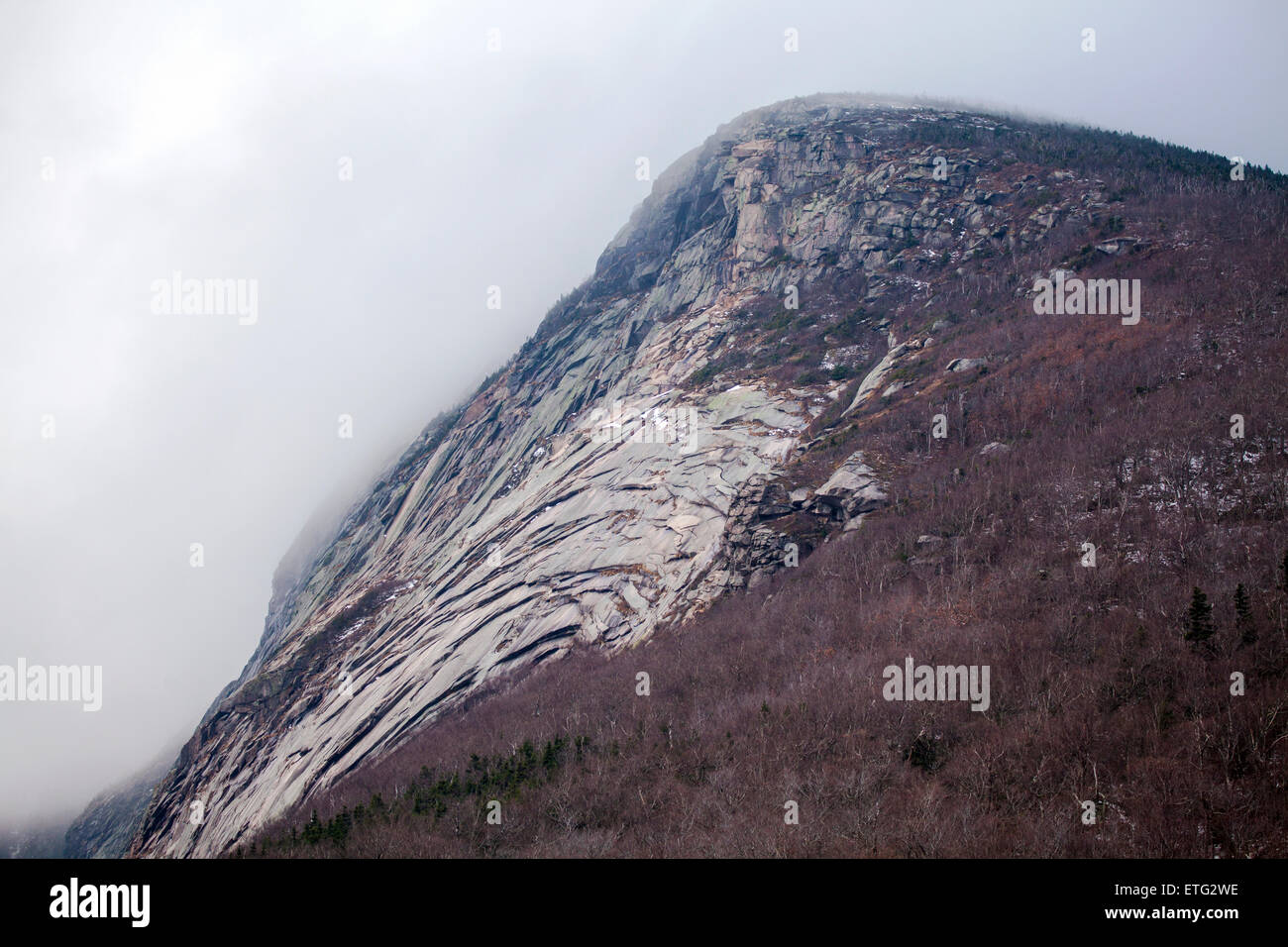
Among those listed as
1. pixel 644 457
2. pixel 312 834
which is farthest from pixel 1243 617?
pixel 644 457

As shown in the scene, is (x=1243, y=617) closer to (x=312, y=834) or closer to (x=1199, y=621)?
(x=1199, y=621)

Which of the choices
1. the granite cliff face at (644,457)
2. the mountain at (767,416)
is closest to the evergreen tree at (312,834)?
the mountain at (767,416)

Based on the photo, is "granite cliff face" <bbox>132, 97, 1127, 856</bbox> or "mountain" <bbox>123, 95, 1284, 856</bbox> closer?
"mountain" <bbox>123, 95, 1284, 856</bbox>

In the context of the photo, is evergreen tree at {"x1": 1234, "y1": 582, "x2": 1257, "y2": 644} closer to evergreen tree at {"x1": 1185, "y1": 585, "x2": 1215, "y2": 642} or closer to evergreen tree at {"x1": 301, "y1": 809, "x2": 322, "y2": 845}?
evergreen tree at {"x1": 1185, "y1": 585, "x2": 1215, "y2": 642}

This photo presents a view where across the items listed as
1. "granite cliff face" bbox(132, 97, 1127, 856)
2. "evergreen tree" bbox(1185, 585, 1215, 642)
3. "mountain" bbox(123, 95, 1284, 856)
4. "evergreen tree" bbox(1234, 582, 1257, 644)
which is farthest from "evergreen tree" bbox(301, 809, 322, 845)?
"evergreen tree" bbox(1234, 582, 1257, 644)
